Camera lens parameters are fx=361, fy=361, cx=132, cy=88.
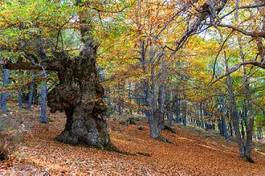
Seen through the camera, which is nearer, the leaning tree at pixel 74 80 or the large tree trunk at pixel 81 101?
the leaning tree at pixel 74 80

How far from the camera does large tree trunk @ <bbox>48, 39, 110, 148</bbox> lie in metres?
14.9

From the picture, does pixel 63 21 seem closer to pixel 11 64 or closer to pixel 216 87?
pixel 11 64

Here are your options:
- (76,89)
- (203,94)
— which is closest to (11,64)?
(76,89)

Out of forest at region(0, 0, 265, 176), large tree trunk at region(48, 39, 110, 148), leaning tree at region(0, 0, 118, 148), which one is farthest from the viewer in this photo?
large tree trunk at region(48, 39, 110, 148)

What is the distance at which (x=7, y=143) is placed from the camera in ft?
29.1

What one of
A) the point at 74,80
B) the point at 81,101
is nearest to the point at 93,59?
the point at 74,80

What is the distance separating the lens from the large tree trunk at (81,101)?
48.9 feet

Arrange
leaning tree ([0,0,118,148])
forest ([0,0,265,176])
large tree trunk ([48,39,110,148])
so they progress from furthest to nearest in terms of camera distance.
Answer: large tree trunk ([48,39,110,148])
leaning tree ([0,0,118,148])
forest ([0,0,265,176])

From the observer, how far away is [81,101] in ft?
49.3

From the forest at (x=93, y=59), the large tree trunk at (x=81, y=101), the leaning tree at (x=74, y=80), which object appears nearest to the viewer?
the forest at (x=93, y=59)

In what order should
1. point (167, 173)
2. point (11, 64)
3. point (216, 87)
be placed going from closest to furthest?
point (167, 173)
point (11, 64)
point (216, 87)

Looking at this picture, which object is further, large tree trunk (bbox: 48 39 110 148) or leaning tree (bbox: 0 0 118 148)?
large tree trunk (bbox: 48 39 110 148)

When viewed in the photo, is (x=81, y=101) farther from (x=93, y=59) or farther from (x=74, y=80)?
(x=93, y=59)

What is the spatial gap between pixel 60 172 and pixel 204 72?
62.2 ft
